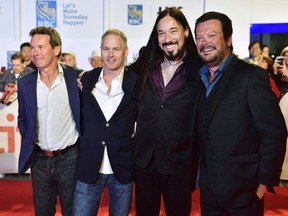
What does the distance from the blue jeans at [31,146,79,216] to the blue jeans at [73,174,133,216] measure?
0.36ft

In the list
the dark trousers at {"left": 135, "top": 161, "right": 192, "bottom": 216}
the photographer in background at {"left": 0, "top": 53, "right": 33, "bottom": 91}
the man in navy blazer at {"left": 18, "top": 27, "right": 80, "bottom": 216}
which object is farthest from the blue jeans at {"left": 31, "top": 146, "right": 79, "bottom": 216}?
the photographer in background at {"left": 0, "top": 53, "right": 33, "bottom": 91}

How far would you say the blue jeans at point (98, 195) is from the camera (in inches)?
94.3

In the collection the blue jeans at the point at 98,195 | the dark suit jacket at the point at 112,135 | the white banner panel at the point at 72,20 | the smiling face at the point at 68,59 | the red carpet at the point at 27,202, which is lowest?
the red carpet at the point at 27,202

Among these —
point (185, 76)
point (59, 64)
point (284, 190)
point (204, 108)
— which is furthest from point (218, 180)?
point (284, 190)

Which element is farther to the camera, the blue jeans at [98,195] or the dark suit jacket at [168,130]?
the blue jeans at [98,195]

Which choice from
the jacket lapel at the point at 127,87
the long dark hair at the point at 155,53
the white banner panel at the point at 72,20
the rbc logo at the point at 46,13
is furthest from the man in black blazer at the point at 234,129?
the rbc logo at the point at 46,13

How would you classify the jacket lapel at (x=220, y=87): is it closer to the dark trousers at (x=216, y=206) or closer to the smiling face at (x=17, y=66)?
the dark trousers at (x=216, y=206)

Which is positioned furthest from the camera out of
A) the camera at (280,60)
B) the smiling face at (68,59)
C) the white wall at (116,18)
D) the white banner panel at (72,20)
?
the white banner panel at (72,20)

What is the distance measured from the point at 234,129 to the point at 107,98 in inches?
33.8

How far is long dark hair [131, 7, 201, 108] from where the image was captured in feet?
7.50

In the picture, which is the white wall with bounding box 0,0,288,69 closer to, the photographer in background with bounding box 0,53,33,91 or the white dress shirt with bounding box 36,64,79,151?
the photographer in background with bounding box 0,53,33,91

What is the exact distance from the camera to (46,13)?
7816 mm

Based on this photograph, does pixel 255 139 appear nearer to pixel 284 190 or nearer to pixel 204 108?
pixel 204 108

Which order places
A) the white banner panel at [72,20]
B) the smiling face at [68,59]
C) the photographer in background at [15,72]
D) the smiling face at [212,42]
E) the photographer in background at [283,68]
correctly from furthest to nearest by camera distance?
the white banner panel at [72,20], the smiling face at [68,59], the photographer in background at [15,72], the photographer in background at [283,68], the smiling face at [212,42]
